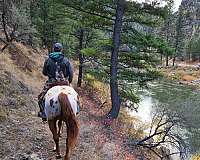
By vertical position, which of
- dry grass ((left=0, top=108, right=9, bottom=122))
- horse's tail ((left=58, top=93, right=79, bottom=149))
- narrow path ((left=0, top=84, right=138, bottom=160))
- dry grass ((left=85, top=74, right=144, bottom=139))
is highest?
horse's tail ((left=58, top=93, right=79, bottom=149))

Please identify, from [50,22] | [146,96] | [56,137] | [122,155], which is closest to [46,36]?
[50,22]

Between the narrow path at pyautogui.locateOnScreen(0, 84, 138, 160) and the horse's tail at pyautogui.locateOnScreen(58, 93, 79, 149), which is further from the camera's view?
the narrow path at pyautogui.locateOnScreen(0, 84, 138, 160)

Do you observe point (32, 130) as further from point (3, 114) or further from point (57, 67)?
point (57, 67)

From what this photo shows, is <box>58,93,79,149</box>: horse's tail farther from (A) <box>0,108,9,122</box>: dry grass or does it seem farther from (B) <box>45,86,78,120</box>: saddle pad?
(A) <box>0,108,9,122</box>: dry grass

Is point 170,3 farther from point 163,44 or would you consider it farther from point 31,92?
point 31,92

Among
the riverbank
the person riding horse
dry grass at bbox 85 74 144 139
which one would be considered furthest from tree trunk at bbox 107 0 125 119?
the riverbank

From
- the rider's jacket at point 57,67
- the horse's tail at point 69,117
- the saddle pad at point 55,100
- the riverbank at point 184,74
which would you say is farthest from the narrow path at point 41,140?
the riverbank at point 184,74

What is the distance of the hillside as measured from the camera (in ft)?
37.3

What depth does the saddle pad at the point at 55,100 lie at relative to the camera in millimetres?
9758

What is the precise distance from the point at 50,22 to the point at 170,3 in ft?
53.9

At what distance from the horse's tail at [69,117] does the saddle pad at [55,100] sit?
0.11 m

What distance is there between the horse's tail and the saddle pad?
11 centimetres

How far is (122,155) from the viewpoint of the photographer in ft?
50.5

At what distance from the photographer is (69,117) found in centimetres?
970
